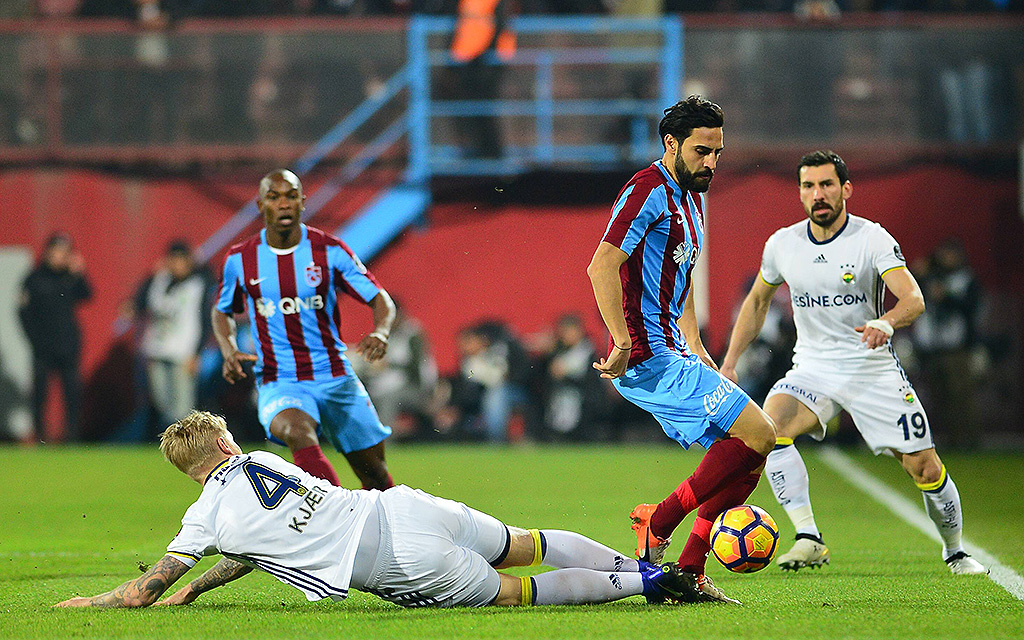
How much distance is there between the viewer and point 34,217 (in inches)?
644

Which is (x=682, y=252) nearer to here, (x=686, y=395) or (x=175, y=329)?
(x=686, y=395)

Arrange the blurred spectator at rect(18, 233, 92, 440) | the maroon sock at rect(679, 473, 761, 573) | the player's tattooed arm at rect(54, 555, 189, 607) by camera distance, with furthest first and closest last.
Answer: the blurred spectator at rect(18, 233, 92, 440)
the maroon sock at rect(679, 473, 761, 573)
the player's tattooed arm at rect(54, 555, 189, 607)

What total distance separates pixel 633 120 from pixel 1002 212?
4.59 metres

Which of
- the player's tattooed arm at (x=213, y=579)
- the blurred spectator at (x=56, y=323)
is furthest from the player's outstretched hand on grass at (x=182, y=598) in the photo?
the blurred spectator at (x=56, y=323)

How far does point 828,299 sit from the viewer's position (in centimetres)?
671

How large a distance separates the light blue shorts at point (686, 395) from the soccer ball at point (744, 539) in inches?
18.7

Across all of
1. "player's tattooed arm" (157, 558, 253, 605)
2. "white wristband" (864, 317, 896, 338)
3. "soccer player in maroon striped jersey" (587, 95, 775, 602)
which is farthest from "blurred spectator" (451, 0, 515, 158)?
"player's tattooed arm" (157, 558, 253, 605)

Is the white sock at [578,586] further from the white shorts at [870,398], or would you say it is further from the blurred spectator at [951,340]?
the blurred spectator at [951,340]

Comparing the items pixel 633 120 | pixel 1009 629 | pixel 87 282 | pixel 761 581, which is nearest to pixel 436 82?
pixel 633 120

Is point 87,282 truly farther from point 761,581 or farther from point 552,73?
point 761,581

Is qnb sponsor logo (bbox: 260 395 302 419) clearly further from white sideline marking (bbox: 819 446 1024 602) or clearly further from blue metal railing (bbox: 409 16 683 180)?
blue metal railing (bbox: 409 16 683 180)

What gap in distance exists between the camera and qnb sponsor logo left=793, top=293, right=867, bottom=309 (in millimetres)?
6656

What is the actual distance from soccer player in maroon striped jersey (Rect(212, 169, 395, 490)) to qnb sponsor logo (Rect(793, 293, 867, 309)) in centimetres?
209

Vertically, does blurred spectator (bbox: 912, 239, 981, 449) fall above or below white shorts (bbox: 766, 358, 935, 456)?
below
